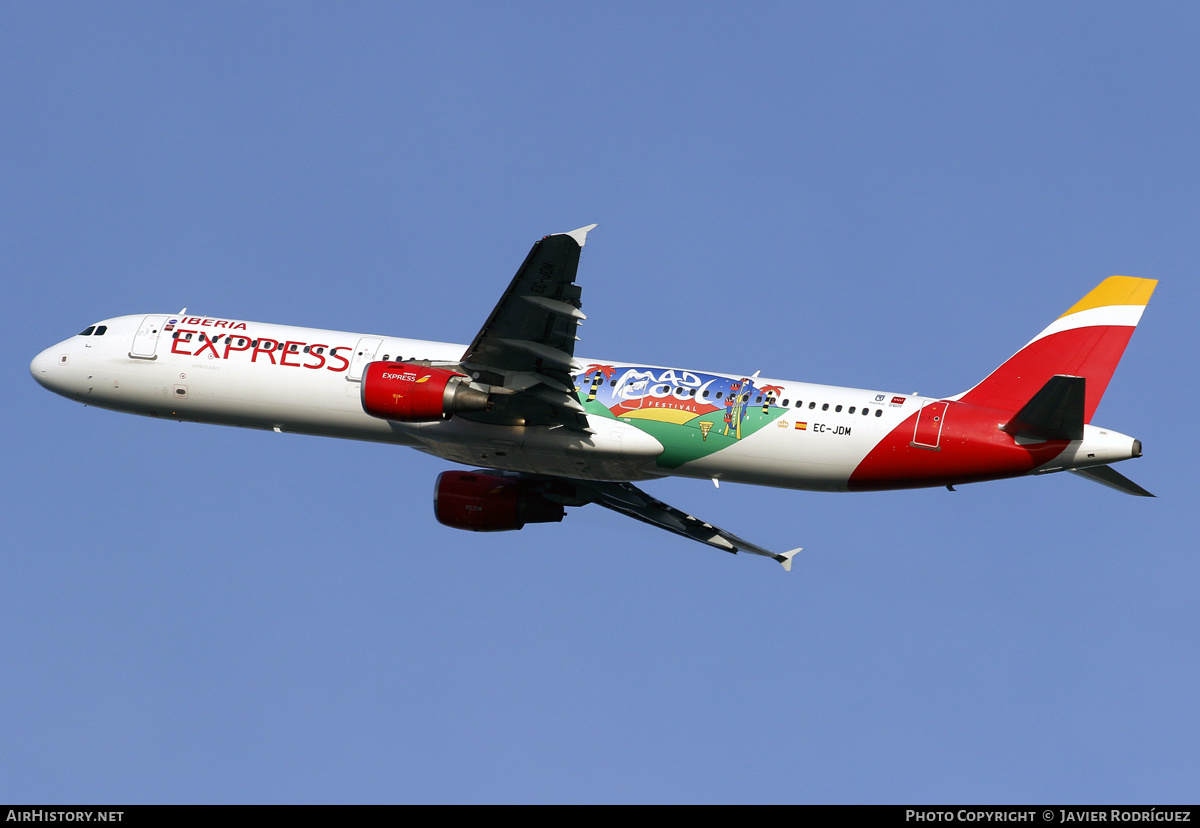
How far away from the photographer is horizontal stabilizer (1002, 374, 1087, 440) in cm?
3141

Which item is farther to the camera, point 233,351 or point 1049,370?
point 233,351

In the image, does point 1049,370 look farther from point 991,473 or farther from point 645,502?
point 645,502

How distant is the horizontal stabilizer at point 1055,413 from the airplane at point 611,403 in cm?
4

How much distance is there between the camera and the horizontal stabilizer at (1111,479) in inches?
1283

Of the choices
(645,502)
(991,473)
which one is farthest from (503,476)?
(991,473)

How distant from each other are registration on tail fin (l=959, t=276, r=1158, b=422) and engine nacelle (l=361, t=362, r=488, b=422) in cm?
1373

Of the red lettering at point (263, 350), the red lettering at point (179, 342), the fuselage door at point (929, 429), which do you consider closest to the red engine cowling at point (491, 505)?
the red lettering at point (263, 350)

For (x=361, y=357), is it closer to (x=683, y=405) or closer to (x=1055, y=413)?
(x=683, y=405)

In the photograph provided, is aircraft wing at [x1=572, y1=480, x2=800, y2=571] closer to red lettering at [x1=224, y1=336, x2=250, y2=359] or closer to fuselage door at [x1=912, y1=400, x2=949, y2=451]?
fuselage door at [x1=912, y1=400, x2=949, y2=451]

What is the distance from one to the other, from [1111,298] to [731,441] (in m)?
10.9

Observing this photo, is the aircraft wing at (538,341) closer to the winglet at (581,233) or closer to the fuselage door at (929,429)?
the winglet at (581,233)

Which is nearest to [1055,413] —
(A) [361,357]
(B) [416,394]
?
(B) [416,394]

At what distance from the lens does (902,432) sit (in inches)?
1337

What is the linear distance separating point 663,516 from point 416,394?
36.2 feet
